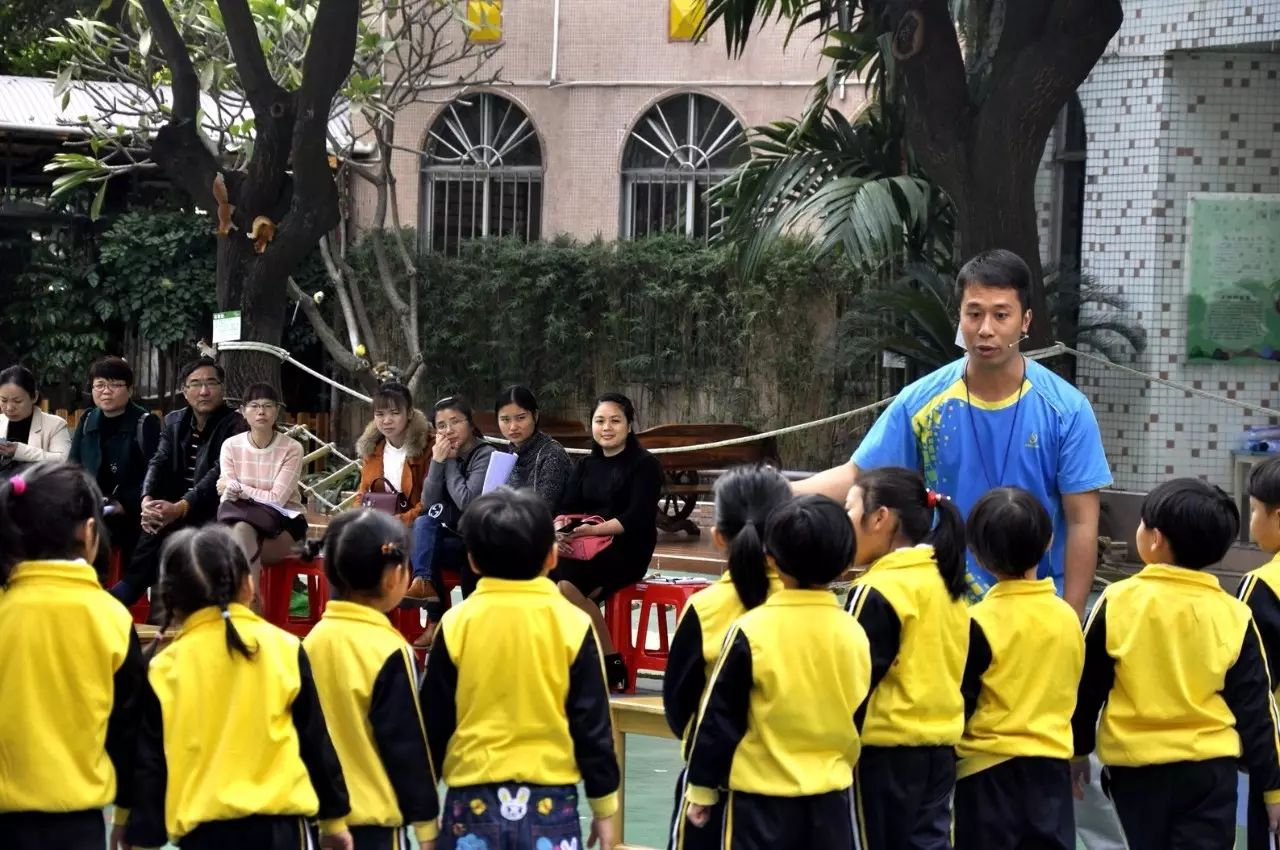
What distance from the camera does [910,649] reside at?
371 centimetres

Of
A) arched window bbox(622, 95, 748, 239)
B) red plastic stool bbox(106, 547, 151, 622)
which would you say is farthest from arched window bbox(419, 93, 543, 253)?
red plastic stool bbox(106, 547, 151, 622)

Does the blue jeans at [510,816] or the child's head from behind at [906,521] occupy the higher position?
the child's head from behind at [906,521]

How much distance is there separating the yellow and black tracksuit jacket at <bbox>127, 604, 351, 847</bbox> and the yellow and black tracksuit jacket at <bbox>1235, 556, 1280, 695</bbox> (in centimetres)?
216

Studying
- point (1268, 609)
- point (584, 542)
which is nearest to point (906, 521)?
point (1268, 609)

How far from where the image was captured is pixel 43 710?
329 centimetres

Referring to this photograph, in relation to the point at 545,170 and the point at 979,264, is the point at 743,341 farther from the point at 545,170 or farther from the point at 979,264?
the point at 979,264

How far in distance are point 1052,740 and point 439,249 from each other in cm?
1439

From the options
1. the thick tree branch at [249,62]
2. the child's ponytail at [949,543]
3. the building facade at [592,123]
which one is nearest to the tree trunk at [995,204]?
the thick tree branch at [249,62]

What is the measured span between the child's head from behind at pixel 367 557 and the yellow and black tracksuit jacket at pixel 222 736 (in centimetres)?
26

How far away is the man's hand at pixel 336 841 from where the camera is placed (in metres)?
3.45

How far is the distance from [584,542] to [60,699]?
10.9 feet

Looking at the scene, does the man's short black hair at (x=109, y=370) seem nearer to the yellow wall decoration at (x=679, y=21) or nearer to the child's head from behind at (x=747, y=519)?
the child's head from behind at (x=747, y=519)

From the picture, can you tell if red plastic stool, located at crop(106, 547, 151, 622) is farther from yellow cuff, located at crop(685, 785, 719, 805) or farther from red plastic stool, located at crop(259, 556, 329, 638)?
yellow cuff, located at crop(685, 785, 719, 805)

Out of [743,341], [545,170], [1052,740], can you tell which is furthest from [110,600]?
[545,170]
